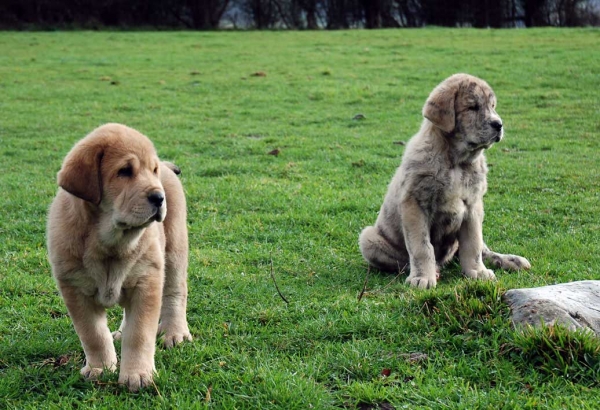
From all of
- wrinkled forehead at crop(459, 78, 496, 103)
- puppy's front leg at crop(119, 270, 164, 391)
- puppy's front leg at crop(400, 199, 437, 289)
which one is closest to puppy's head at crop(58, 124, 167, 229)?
puppy's front leg at crop(119, 270, 164, 391)

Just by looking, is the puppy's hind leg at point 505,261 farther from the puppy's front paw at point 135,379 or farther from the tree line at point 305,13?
the tree line at point 305,13

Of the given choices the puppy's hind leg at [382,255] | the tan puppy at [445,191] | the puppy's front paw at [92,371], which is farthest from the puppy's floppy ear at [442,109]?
the puppy's front paw at [92,371]

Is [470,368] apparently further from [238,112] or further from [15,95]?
[15,95]

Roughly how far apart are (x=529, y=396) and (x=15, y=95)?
16.6 meters

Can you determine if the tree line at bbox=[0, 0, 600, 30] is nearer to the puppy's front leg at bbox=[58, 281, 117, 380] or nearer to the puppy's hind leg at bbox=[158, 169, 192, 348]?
the puppy's hind leg at bbox=[158, 169, 192, 348]

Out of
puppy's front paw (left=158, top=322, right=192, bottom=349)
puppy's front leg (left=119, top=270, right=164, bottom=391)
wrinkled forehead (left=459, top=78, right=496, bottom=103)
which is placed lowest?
puppy's front paw (left=158, top=322, right=192, bottom=349)

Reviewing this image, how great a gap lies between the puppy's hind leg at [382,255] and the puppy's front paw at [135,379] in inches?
112

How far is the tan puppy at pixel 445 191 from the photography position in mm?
6141

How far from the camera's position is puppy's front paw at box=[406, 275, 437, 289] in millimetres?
5789

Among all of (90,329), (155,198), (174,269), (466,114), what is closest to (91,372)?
(90,329)

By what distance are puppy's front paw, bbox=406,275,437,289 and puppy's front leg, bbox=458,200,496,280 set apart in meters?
0.38

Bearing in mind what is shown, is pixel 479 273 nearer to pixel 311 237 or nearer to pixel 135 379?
pixel 311 237

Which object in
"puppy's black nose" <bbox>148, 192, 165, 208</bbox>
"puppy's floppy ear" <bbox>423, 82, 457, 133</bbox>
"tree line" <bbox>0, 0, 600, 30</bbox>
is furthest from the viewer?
"tree line" <bbox>0, 0, 600, 30</bbox>

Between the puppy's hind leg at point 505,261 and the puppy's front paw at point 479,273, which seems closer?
the puppy's front paw at point 479,273
